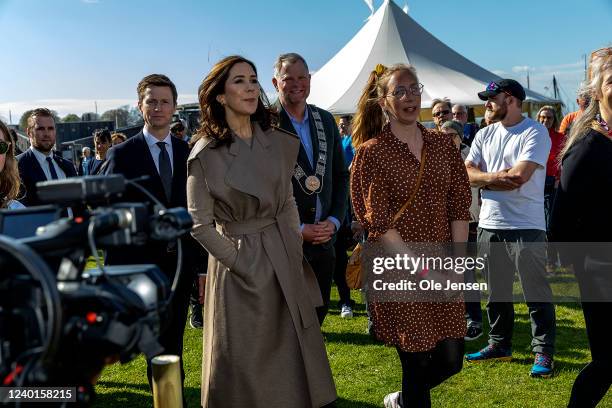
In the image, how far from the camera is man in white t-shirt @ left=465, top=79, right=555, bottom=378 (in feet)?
17.1

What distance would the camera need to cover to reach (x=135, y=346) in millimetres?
1545

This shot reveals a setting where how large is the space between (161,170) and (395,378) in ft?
8.23

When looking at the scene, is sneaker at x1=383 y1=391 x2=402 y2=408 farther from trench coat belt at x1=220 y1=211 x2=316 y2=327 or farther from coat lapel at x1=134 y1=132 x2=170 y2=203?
coat lapel at x1=134 y1=132 x2=170 y2=203

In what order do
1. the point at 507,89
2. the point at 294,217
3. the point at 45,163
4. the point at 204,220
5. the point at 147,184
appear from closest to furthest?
the point at 204,220, the point at 294,217, the point at 147,184, the point at 507,89, the point at 45,163

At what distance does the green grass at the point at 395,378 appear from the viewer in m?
4.71

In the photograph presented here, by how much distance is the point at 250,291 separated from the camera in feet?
11.6

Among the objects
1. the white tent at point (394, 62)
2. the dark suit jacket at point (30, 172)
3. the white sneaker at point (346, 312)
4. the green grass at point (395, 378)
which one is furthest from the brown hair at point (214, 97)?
the white tent at point (394, 62)

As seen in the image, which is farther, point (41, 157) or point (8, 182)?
point (41, 157)

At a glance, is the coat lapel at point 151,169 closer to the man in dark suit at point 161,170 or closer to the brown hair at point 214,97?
the man in dark suit at point 161,170

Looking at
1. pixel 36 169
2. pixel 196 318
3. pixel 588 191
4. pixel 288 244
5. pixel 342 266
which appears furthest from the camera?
pixel 342 266

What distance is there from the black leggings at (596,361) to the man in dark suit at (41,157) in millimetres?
4842

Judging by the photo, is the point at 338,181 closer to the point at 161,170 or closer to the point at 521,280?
the point at 161,170

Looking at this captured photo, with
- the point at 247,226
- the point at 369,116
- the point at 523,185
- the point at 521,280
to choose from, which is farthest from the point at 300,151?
the point at 521,280

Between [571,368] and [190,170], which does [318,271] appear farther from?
[571,368]
